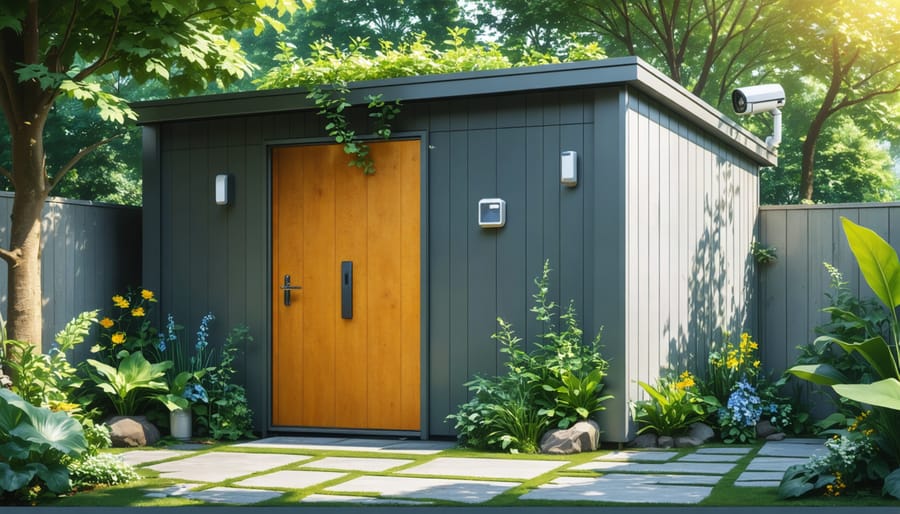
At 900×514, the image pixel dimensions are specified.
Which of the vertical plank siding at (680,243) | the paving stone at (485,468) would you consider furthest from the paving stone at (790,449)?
the paving stone at (485,468)

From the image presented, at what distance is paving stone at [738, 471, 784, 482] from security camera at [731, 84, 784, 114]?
170 inches

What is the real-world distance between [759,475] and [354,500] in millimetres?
2150

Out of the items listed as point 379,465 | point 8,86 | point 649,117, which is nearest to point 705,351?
point 649,117

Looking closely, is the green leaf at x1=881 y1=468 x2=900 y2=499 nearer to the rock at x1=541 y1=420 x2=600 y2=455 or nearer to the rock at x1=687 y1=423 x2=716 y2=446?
the rock at x1=541 y1=420 x2=600 y2=455

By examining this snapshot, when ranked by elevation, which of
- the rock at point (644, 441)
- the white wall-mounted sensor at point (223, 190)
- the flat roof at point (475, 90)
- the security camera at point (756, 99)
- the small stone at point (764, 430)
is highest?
the security camera at point (756, 99)

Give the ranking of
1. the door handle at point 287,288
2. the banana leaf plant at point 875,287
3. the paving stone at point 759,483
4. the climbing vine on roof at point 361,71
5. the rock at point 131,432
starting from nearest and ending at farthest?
the banana leaf plant at point 875,287, the paving stone at point 759,483, the rock at point 131,432, the climbing vine on roof at point 361,71, the door handle at point 287,288

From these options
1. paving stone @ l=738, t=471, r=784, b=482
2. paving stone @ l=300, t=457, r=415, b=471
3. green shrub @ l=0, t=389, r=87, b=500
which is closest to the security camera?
paving stone @ l=738, t=471, r=784, b=482

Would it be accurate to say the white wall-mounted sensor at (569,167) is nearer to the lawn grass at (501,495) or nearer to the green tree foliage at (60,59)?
the lawn grass at (501,495)

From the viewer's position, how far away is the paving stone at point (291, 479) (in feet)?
16.3

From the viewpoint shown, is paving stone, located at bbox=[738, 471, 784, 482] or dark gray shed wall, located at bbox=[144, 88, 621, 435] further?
dark gray shed wall, located at bbox=[144, 88, 621, 435]

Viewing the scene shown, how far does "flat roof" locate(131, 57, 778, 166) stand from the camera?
6.37m

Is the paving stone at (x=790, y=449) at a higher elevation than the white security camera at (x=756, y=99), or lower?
lower

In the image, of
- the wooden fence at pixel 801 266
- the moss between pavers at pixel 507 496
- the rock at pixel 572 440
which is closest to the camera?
the moss between pavers at pixel 507 496

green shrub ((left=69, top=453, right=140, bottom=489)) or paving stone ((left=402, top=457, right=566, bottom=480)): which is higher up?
green shrub ((left=69, top=453, right=140, bottom=489))
